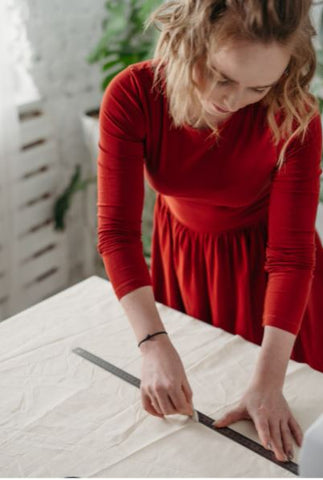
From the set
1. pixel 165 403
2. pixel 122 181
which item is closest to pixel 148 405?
pixel 165 403

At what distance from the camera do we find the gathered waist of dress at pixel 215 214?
1.44m

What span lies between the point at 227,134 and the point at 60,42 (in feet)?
4.59

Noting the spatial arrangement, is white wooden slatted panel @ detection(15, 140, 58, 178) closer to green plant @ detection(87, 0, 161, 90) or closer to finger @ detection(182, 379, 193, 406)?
green plant @ detection(87, 0, 161, 90)

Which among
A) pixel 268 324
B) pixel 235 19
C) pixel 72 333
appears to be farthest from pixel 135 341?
pixel 235 19

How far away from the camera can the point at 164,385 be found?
3.63 feet

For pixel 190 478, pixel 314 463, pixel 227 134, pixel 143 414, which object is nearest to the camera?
pixel 314 463

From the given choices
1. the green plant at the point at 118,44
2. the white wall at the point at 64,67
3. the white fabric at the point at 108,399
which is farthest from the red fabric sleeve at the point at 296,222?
the white wall at the point at 64,67

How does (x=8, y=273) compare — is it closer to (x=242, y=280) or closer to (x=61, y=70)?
(x=61, y=70)

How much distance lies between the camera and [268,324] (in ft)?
4.00

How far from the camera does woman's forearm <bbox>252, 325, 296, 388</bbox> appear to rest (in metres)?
1.14

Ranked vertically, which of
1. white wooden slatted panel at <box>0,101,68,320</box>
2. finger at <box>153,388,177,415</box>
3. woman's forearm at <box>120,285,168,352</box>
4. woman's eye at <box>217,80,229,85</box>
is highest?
woman's eye at <box>217,80,229,85</box>

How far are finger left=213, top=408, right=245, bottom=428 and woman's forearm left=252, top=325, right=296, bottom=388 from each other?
62mm

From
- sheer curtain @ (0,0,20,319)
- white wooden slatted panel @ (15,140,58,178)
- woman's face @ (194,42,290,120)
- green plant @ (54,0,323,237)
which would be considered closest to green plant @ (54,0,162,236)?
green plant @ (54,0,323,237)

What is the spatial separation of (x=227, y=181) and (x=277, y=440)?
53cm
